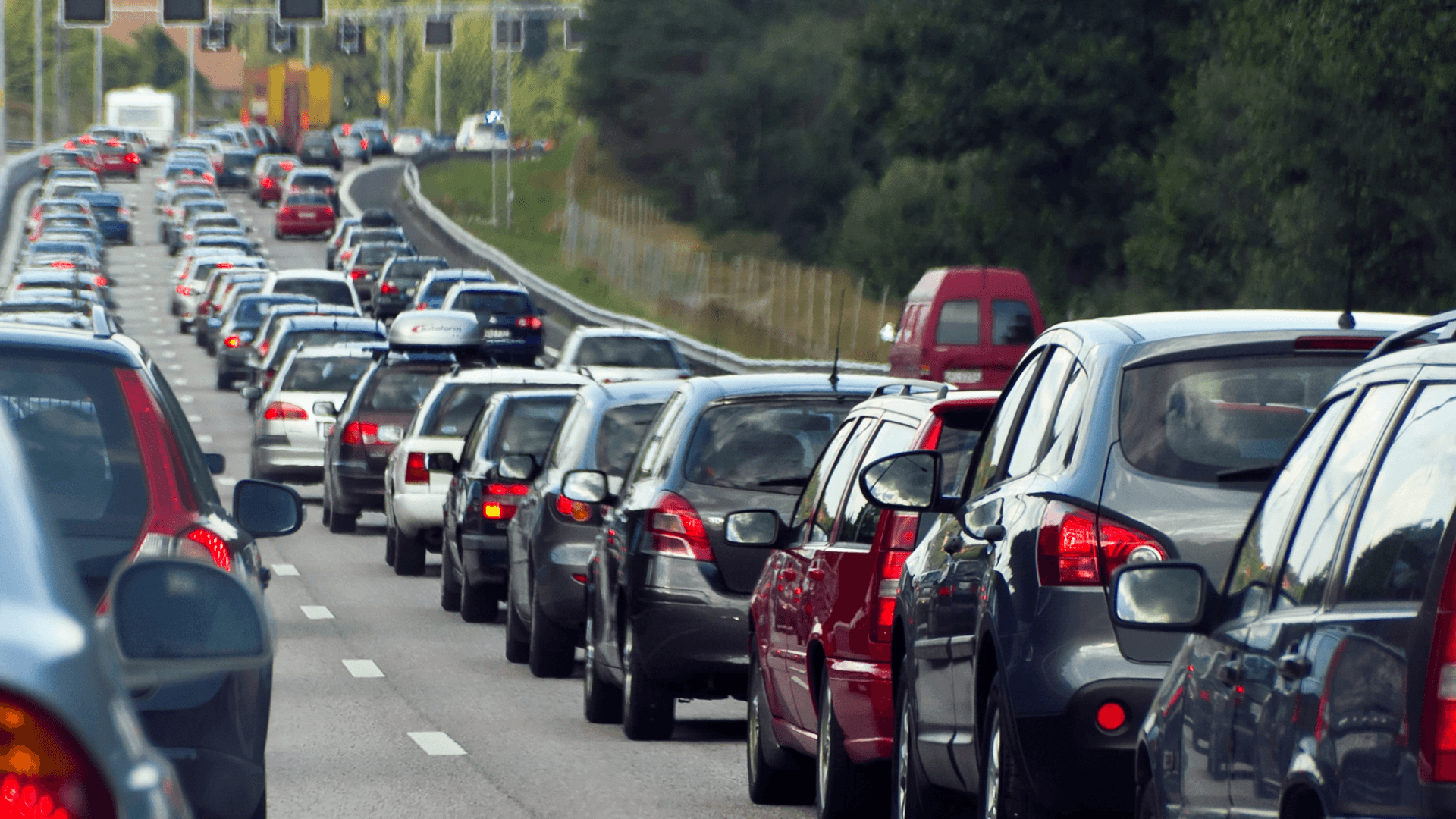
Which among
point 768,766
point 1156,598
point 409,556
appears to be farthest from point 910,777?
point 409,556

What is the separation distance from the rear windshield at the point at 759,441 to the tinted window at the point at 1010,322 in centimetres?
2103

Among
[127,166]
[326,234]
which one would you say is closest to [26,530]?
[326,234]

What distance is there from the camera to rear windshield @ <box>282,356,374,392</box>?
30594mm

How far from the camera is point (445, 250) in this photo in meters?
80.5

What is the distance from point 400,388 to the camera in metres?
26.3

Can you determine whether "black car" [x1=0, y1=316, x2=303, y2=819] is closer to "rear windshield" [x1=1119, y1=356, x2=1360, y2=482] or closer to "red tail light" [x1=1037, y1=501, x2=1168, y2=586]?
"red tail light" [x1=1037, y1=501, x2=1168, y2=586]

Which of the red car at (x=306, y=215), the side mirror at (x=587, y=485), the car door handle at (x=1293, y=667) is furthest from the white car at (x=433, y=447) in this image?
the red car at (x=306, y=215)

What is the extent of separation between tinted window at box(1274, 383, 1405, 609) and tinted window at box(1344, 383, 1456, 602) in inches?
5.7

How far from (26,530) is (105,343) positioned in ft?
13.2

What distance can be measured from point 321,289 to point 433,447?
111 feet

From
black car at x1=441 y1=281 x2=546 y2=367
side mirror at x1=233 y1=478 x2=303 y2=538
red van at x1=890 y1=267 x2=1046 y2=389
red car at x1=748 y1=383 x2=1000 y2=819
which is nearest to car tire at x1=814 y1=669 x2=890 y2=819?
red car at x1=748 y1=383 x2=1000 y2=819

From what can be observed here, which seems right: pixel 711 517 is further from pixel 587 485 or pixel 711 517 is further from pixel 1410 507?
pixel 1410 507

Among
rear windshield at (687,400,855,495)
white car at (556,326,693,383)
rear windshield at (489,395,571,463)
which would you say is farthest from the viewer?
white car at (556,326,693,383)

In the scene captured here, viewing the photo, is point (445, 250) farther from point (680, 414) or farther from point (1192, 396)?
point (1192, 396)
